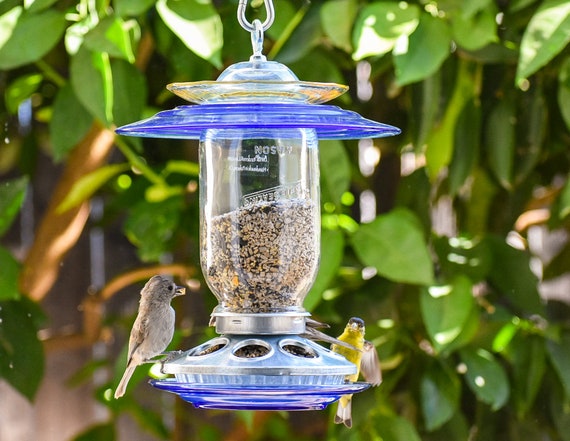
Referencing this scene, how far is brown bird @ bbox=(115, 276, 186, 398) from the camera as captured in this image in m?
1.53

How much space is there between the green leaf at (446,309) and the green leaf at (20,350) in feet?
2.36

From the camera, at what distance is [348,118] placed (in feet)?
4.26

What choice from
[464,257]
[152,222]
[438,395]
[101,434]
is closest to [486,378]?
[438,395]

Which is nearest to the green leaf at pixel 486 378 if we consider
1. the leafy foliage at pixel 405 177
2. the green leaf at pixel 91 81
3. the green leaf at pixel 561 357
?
the leafy foliage at pixel 405 177

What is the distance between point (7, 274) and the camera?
6.82ft

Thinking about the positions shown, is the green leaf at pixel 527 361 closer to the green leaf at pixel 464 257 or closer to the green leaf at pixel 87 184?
the green leaf at pixel 464 257

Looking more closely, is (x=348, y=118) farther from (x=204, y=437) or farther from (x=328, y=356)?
(x=204, y=437)

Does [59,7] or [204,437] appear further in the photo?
[204,437]

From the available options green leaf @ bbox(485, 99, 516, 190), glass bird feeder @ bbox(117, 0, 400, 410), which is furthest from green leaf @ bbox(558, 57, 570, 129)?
glass bird feeder @ bbox(117, 0, 400, 410)

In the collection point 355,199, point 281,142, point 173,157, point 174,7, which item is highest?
point 174,7

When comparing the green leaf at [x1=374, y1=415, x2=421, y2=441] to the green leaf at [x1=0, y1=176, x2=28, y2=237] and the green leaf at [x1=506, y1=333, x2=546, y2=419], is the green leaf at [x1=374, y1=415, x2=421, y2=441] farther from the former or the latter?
the green leaf at [x1=0, y1=176, x2=28, y2=237]

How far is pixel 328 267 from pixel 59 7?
0.67 m

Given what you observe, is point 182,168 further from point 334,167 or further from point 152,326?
point 152,326

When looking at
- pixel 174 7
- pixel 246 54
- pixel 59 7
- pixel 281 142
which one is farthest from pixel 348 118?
pixel 59 7
